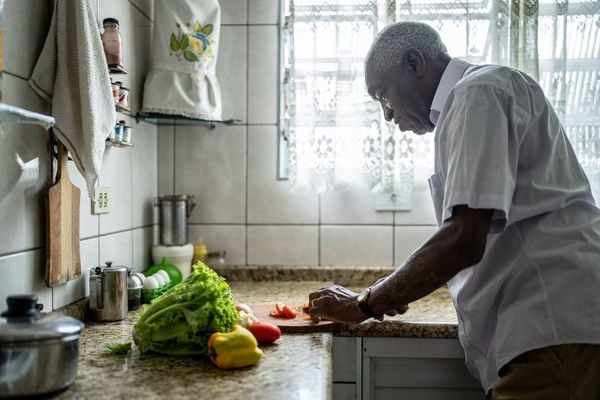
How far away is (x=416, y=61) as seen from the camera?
1397 millimetres

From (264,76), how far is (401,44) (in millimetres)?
1049

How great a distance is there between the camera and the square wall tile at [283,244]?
2.35m

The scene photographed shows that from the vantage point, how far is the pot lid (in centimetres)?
93

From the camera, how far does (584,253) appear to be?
47.4 inches

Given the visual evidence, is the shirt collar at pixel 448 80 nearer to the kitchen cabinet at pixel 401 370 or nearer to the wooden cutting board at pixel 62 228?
the kitchen cabinet at pixel 401 370

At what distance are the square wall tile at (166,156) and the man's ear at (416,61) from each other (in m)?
1.25

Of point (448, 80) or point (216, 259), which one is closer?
point (448, 80)

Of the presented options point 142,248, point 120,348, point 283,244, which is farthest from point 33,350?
point 283,244

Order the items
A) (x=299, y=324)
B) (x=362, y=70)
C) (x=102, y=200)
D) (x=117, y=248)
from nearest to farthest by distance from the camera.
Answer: (x=299, y=324)
(x=102, y=200)
(x=117, y=248)
(x=362, y=70)

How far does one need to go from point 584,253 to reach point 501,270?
174mm

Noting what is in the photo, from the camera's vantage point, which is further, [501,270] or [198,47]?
[198,47]

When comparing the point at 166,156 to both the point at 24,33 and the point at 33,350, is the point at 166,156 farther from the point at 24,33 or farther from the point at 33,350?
the point at 33,350

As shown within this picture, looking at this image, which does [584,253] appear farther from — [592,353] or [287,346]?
[287,346]

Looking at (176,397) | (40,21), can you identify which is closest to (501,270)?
(176,397)
